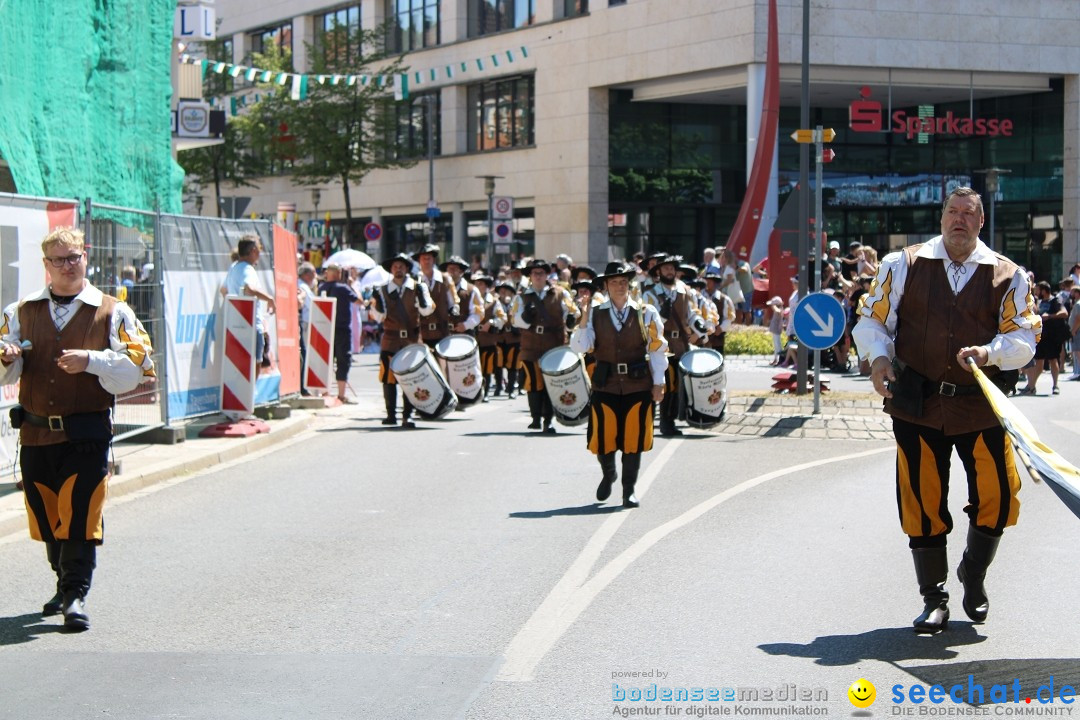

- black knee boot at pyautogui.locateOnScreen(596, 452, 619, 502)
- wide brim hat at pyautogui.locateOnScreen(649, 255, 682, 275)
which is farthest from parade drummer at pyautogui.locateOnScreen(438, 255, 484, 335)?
black knee boot at pyautogui.locateOnScreen(596, 452, 619, 502)

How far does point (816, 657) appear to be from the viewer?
21.1 feet

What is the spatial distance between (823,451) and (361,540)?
22.1ft

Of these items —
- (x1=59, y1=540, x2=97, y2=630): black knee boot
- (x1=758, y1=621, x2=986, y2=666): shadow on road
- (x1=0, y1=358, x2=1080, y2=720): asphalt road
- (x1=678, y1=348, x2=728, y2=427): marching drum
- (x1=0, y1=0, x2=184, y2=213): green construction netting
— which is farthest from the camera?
(x1=678, y1=348, x2=728, y2=427): marching drum

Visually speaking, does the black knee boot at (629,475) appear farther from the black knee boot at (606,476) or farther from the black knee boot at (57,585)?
the black knee boot at (57,585)

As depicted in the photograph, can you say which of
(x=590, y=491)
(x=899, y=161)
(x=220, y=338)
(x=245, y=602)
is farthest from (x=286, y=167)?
(x=245, y=602)

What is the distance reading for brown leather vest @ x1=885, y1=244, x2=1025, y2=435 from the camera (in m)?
6.86

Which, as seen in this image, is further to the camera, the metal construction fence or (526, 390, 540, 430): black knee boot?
(526, 390, 540, 430): black knee boot

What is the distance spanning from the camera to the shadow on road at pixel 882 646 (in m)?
6.42

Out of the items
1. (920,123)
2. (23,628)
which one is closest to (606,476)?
(23,628)

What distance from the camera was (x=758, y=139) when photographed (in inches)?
1553

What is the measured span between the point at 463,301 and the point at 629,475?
1005 cm

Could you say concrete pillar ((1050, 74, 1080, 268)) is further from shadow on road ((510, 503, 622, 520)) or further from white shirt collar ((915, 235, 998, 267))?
white shirt collar ((915, 235, 998, 267))

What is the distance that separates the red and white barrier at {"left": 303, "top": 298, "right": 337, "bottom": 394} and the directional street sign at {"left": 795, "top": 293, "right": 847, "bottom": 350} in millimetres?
6634

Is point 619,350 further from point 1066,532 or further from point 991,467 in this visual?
point 991,467
